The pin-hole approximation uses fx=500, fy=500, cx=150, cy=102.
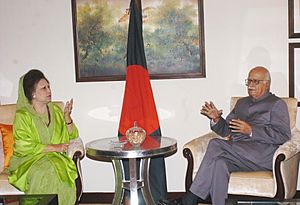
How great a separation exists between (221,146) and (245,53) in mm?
1017

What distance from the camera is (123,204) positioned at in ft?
14.4

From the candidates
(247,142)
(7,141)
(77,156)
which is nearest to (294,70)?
(247,142)

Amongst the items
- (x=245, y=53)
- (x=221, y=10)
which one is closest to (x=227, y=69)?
(x=245, y=53)

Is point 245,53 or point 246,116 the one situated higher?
point 245,53

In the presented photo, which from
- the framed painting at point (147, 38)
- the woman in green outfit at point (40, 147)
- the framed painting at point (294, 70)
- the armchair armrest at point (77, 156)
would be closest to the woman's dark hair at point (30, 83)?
the woman in green outfit at point (40, 147)

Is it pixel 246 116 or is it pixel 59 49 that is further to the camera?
pixel 59 49

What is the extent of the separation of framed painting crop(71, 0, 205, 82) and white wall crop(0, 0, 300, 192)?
8cm

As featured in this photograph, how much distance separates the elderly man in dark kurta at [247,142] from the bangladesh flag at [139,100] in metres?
0.41

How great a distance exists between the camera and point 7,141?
4.09m

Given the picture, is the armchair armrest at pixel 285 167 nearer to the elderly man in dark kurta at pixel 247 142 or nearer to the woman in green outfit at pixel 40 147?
the elderly man in dark kurta at pixel 247 142

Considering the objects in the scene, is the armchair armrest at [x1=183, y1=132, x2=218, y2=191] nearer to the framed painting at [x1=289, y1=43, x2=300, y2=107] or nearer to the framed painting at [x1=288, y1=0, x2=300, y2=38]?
the framed painting at [x1=289, y1=43, x2=300, y2=107]

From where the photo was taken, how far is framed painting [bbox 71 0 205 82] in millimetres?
4562

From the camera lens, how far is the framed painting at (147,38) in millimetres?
4562

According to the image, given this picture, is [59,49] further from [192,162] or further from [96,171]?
[192,162]
